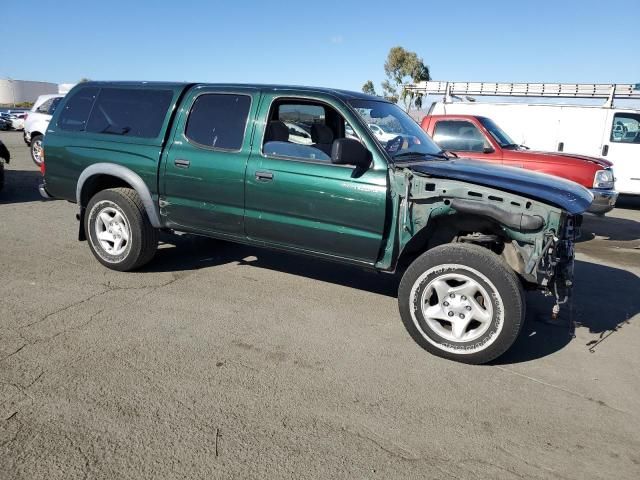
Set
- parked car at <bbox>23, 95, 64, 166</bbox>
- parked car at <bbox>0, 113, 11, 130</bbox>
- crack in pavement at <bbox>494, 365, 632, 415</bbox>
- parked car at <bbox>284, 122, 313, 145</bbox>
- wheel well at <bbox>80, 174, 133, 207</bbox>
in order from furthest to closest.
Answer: parked car at <bbox>0, 113, 11, 130</bbox> < parked car at <bbox>23, 95, 64, 166</bbox> < wheel well at <bbox>80, 174, 133, 207</bbox> < parked car at <bbox>284, 122, 313, 145</bbox> < crack in pavement at <bbox>494, 365, 632, 415</bbox>

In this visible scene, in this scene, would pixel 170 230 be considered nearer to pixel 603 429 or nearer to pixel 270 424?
pixel 270 424

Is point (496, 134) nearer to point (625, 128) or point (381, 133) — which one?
point (625, 128)

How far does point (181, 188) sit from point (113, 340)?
5.34 ft

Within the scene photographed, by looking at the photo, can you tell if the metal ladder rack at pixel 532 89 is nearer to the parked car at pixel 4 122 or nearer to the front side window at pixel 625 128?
the front side window at pixel 625 128

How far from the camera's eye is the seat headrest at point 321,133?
4.73 m

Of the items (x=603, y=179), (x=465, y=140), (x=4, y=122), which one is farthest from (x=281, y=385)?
(x=4, y=122)

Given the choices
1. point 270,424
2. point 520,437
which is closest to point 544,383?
point 520,437

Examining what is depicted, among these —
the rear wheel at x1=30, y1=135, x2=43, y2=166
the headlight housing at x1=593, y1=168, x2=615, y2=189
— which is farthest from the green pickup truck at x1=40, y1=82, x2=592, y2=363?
the rear wheel at x1=30, y1=135, x2=43, y2=166

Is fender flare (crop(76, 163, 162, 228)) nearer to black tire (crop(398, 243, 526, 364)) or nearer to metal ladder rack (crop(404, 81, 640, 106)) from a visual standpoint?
black tire (crop(398, 243, 526, 364))

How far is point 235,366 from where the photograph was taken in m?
3.43

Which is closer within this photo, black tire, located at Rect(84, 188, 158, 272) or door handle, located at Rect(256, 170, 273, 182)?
door handle, located at Rect(256, 170, 273, 182)

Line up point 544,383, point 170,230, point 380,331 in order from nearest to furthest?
point 544,383, point 380,331, point 170,230

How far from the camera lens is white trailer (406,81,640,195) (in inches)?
433

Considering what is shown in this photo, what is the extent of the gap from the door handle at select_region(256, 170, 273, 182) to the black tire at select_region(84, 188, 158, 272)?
4.69 feet
